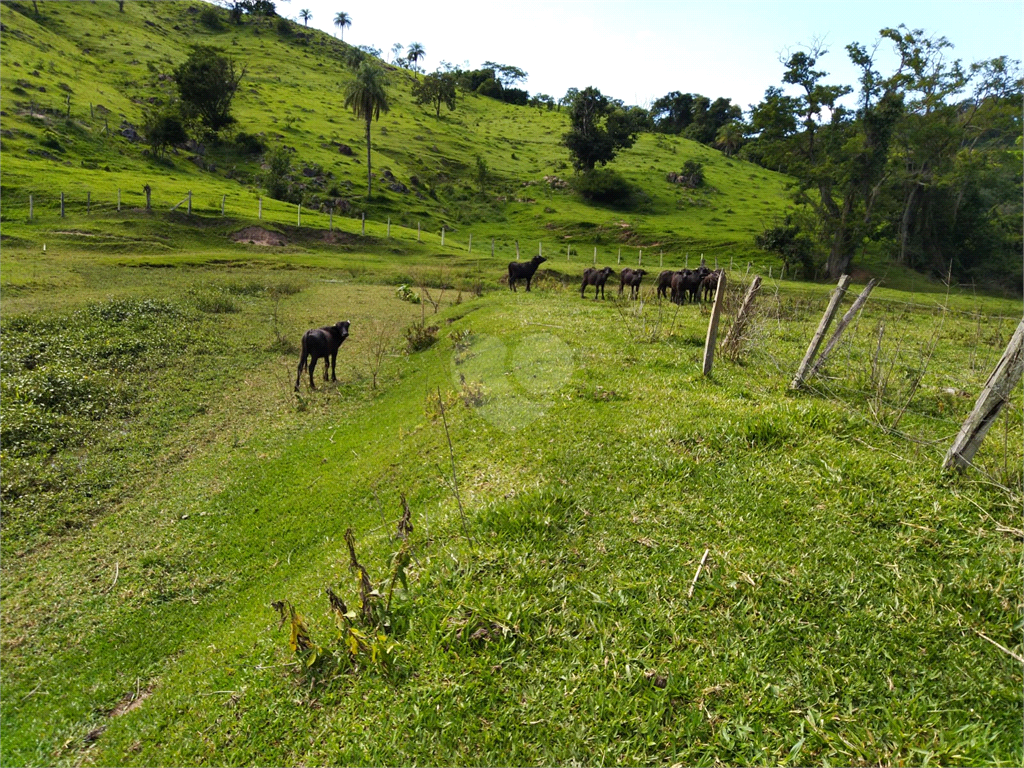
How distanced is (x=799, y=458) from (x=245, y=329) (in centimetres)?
1778

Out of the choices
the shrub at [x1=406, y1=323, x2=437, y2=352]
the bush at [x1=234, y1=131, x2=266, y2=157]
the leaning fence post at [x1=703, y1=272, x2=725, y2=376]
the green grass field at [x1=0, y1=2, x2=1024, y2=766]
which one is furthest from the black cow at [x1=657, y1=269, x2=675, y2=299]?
the bush at [x1=234, y1=131, x2=266, y2=157]

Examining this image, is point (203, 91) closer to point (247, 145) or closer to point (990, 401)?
point (247, 145)

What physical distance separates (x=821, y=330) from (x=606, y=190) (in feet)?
211

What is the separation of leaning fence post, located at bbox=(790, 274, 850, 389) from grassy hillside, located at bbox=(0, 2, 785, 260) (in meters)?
39.2

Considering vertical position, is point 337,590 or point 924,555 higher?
point 924,555

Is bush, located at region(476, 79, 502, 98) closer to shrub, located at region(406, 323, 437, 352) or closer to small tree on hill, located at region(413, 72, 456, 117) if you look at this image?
small tree on hill, located at region(413, 72, 456, 117)

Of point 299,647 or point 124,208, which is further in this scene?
point 124,208

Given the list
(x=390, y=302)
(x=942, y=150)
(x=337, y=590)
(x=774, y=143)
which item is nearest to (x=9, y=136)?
(x=390, y=302)

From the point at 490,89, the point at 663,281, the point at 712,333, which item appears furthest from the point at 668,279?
the point at 490,89

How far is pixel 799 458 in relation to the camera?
6496 millimetres

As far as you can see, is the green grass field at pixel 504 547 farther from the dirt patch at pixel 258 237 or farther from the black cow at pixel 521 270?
the dirt patch at pixel 258 237

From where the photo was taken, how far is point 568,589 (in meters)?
4.93

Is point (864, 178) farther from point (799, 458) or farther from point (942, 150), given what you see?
point (799, 458)

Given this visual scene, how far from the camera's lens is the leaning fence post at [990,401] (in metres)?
5.25
